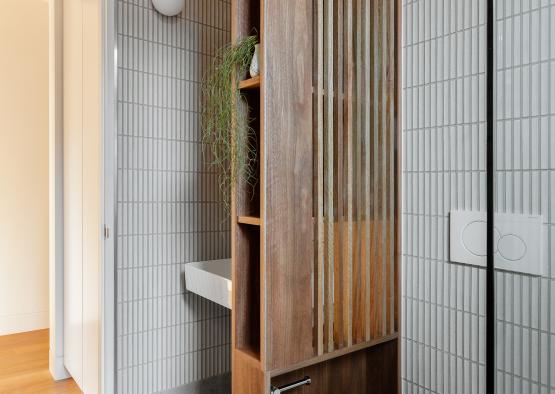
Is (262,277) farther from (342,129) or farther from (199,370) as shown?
(199,370)

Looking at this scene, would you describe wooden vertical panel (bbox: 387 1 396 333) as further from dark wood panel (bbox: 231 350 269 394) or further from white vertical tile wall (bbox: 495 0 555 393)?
white vertical tile wall (bbox: 495 0 555 393)

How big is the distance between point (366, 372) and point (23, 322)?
3114 millimetres

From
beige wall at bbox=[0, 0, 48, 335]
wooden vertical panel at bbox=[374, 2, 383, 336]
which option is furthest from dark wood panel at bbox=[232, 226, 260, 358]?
beige wall at bbox=[0, 0, 48, 335]

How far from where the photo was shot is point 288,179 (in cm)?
110

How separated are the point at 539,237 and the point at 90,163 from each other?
1.96 metres

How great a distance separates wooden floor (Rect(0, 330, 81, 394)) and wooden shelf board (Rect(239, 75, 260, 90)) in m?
2.11

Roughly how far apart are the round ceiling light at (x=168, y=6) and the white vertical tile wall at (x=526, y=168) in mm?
1667

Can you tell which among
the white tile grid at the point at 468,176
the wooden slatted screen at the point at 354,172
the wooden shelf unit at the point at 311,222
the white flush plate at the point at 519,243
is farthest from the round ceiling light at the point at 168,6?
the white flush plate at the point at 519,243

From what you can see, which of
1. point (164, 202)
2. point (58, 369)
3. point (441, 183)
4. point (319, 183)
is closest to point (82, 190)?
point (164, 202)

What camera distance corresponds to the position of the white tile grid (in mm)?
613

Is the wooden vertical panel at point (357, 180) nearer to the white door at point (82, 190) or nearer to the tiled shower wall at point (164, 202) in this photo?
the tiled shower wall at point (164, 202)

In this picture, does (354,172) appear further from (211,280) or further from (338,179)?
(211,280)

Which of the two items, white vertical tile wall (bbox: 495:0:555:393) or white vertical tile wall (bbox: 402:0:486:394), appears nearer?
white vertical tile wall (bbox: 495:0:555:393)

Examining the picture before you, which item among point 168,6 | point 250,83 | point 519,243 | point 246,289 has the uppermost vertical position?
point 168,6
